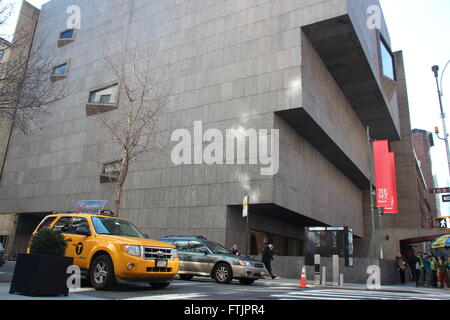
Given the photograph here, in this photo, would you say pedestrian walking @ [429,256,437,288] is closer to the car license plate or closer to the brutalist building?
the brutalist building

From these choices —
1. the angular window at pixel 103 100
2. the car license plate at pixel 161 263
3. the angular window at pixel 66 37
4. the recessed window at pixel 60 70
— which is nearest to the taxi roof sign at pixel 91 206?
the angular window at pixel 103 100

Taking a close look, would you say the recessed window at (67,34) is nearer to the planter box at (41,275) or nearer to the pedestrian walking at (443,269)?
the planter box at (41,275)

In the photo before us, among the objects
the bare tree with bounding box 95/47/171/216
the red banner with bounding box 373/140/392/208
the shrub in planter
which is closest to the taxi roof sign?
the bare tree with bounding box 95/47/171/216

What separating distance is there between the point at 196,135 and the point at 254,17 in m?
9.20

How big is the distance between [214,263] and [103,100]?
2265cm

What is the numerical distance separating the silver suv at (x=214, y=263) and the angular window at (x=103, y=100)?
19350 millimetres

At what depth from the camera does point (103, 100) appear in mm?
31906

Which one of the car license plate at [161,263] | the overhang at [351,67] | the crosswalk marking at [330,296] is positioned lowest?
the crosswalk marking at [330,296]

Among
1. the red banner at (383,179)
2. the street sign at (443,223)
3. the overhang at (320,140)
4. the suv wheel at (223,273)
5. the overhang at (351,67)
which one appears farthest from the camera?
the red banner at (383,179)

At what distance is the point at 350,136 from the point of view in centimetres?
3331

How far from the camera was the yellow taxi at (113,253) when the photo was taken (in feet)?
28.2

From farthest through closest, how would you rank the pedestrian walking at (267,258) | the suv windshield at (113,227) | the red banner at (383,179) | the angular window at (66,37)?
the angular window at (66,37)
the red banner at (383,179)
the pedestrian walking at (267,258)
the suv windshield at (113,227)
